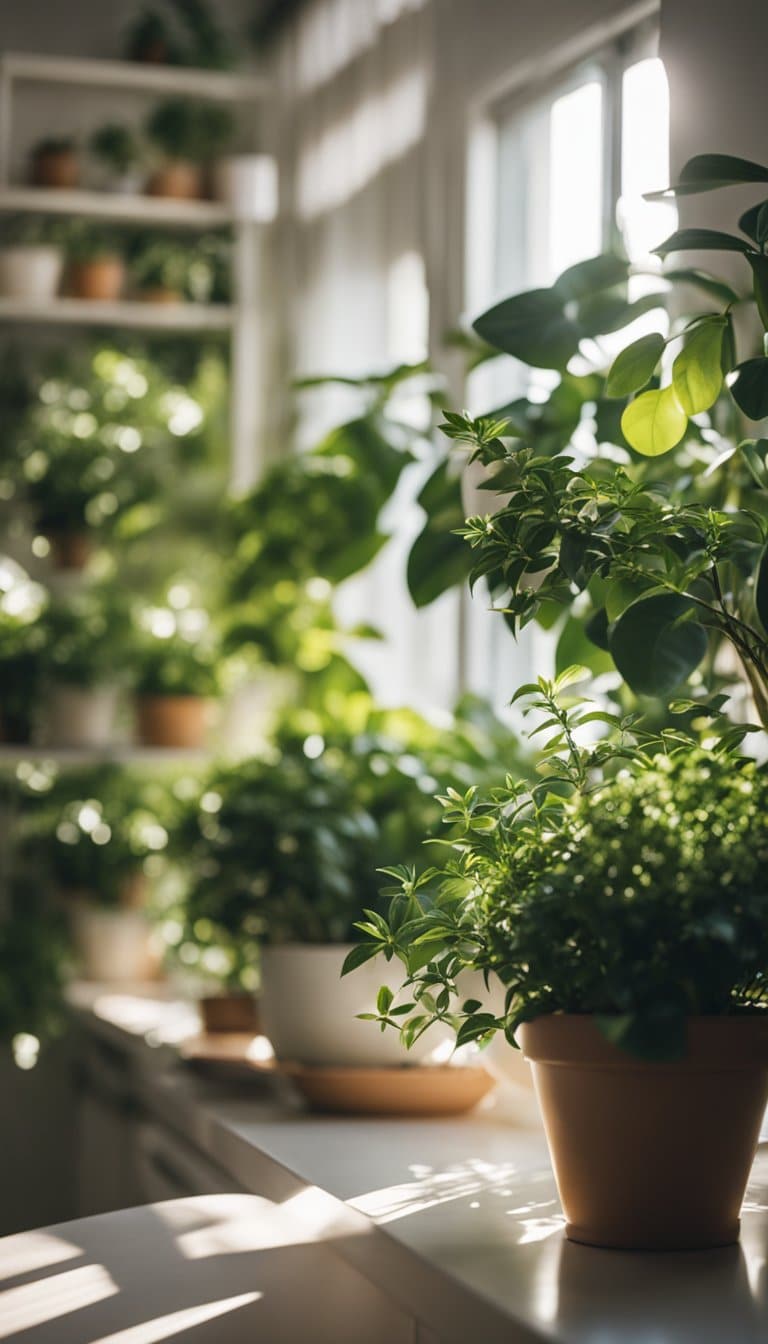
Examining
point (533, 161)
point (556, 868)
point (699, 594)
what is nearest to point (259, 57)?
point (533, 161)

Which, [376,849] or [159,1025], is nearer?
[376,849]

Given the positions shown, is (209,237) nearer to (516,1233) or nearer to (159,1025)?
(159,1025)

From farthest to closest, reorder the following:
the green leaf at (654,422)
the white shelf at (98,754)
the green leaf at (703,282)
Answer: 1. the white shelf at (98,754)
2. the green leaf at (703,282)
3. the green leaf at (654,422)

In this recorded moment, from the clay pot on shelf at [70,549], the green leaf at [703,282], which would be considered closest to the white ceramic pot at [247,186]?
the clay pot on shelf at [70,549]

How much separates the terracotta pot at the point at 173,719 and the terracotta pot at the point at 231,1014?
829 mm

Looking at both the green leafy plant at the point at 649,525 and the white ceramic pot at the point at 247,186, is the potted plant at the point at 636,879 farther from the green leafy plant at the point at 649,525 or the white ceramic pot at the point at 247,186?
the white ceramic pot at the point at 247,186

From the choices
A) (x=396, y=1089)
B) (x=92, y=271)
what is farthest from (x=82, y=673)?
(x=396, y=1089)

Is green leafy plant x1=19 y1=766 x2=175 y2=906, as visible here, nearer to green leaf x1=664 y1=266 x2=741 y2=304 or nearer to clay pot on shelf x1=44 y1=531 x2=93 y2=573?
clay pot on shelf x1=44 y1=531 x2=93 y2=573

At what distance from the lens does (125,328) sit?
10.7ft

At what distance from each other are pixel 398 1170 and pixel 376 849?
0.55 m

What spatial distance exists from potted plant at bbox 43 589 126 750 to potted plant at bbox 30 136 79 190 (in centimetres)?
91

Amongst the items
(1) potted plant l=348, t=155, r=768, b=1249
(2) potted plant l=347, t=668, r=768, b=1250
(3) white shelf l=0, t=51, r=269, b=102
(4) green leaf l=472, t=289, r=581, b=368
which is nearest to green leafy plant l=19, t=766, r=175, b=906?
(3) white shelf l=0, t=51, r=269, b=102

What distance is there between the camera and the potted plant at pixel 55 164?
3.10 meters

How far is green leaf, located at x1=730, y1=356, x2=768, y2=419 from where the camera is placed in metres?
1.10
